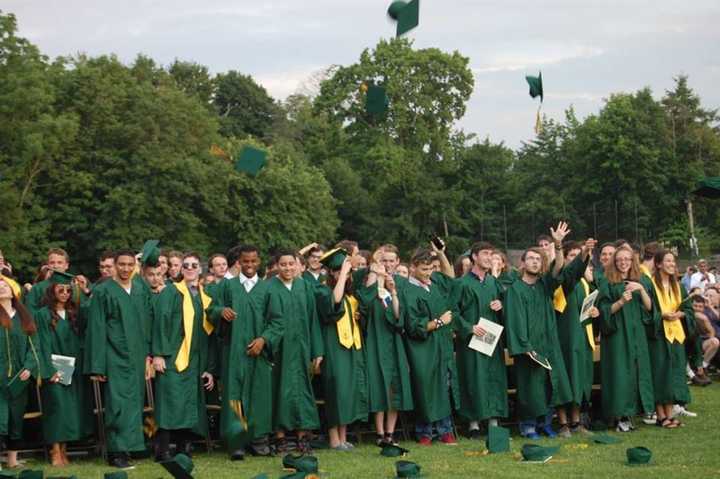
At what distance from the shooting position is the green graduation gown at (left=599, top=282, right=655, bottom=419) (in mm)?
12717

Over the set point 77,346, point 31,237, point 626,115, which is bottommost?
point 77,346

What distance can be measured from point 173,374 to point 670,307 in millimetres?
5431

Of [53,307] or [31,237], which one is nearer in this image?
[53,307]

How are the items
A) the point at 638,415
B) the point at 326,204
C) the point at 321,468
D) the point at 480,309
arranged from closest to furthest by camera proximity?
the point at 321,468 < the point at 480,309 < the point at 638,415 < the point at 326,204

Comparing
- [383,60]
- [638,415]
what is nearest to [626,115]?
[383,60]

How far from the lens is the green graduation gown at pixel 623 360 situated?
1272 centimetres

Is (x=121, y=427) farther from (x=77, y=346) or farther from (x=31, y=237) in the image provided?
(x=31, y=237)

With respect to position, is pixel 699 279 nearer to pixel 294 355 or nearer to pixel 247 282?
pixel 294 355

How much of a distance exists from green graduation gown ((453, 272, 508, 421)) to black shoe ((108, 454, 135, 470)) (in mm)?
3578

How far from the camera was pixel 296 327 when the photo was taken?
11.6 meters

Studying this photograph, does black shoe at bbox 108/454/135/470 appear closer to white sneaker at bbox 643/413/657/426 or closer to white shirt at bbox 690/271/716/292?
white sneaker at bbox 643/413/657/426

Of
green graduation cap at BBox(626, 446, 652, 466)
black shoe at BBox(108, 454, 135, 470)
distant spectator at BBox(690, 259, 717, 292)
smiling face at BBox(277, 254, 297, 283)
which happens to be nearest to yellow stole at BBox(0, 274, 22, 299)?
black shoe at BBox(108, 454, 135, 470)

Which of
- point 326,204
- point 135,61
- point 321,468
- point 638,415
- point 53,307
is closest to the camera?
point 321,468

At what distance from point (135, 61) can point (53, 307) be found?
42.7 m
